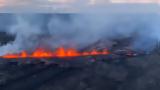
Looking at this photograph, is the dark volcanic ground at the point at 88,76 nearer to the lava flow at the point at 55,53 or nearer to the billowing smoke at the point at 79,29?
the lava flow at the point at 55,53

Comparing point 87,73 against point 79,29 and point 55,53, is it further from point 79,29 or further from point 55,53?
point 79,29

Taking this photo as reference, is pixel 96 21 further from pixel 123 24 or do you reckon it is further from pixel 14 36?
pixel 14 36

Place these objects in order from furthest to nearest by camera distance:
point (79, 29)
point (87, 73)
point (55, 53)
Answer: point (79, 29)
point (55, 53)
point (87, 73)

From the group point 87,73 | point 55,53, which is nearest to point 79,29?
point 55,53

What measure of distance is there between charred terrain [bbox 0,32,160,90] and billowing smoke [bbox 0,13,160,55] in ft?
0.99

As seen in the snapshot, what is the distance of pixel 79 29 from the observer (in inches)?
198

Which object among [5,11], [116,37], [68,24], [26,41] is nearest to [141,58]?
[116,37]

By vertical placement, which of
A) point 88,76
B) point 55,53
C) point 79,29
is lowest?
point 88,76

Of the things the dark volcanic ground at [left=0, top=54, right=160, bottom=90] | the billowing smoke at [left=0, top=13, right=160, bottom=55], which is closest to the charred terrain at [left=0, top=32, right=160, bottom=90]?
the dark volcanic ground at [left=0, top=54, right=160, bottom=90]

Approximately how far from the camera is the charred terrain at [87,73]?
4.60 meters

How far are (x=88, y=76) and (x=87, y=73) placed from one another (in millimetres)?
34

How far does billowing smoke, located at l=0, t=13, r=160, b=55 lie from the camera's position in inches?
196

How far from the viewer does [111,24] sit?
5031 mm

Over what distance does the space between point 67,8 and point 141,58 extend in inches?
40.1
